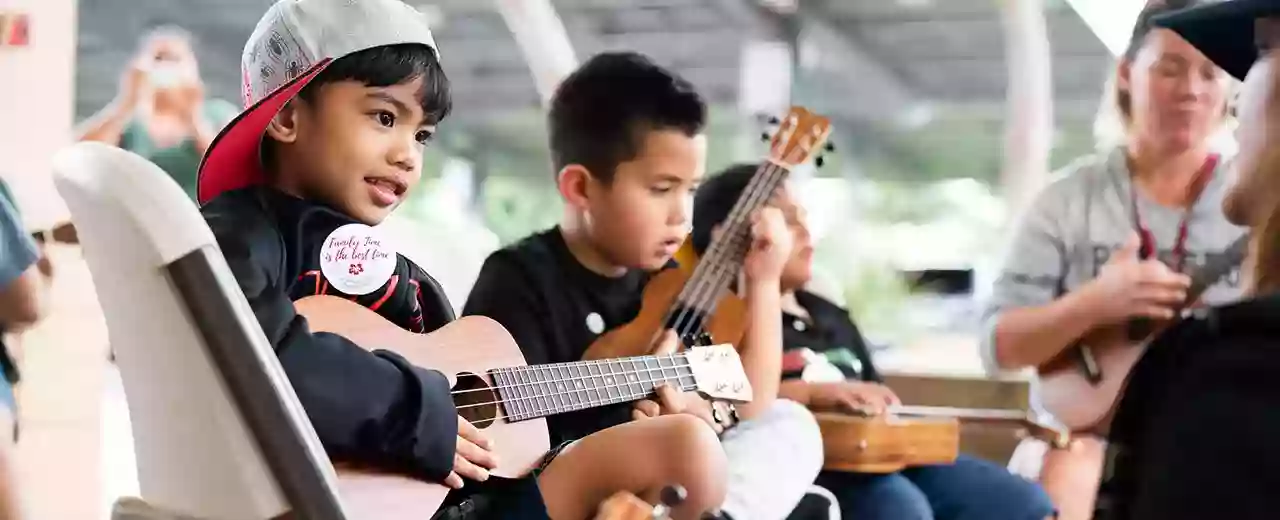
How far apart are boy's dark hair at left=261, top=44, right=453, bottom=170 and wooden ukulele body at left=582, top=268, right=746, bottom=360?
0.30 meters

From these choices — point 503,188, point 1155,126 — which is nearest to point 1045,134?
point 1155,126

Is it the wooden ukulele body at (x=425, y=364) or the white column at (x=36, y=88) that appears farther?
the white column at (x=36, y=88)

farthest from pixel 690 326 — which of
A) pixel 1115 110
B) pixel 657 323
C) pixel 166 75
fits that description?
pixel 166 75

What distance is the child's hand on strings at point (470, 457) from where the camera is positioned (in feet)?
2.93

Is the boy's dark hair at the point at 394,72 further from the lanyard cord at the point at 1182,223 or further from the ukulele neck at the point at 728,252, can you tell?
the lanyard cord at the point at 1182,223

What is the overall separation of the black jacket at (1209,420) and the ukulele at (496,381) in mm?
502

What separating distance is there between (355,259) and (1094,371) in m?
0.87

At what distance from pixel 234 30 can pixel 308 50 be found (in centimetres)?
44

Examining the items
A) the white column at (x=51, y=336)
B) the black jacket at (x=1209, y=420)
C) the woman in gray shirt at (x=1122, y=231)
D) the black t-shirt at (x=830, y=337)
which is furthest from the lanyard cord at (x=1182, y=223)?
the white column at (x=51, y=336)

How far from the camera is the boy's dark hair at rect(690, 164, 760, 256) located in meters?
1.26

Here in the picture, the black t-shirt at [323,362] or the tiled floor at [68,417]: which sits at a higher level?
the black t-shirt at [323,362]

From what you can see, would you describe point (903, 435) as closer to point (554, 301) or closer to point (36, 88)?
point (554, 301)

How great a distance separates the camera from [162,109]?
1.34 metres

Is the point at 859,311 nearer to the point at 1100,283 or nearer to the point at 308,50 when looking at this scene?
the point at 1100,283
